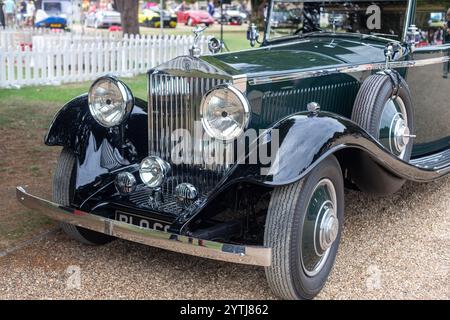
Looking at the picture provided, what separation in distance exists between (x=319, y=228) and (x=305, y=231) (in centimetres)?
15

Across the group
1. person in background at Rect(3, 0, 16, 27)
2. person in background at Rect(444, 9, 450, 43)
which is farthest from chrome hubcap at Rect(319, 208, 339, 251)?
person in background at Rect(3, 0, 16, 27)

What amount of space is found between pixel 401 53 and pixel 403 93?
1.94 ft

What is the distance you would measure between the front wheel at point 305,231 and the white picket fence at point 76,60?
8556 millimetres

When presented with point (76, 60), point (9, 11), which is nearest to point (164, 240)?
point (76, 60)

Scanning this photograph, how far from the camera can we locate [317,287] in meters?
3.32

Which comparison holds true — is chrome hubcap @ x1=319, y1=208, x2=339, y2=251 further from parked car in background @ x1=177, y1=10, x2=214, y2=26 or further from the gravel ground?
parked car in background @ x1=177, y1=10, x2=214, y2=26

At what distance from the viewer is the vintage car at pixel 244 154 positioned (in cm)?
307

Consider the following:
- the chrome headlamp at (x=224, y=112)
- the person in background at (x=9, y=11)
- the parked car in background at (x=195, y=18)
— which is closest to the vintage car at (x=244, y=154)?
the chrome headlamp at (x=224, y=112)

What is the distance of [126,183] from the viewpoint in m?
3.64

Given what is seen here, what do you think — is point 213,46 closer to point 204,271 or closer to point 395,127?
point 395,127

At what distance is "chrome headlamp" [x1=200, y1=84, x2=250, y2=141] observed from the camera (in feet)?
10.5

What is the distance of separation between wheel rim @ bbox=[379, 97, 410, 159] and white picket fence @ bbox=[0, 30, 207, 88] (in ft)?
26.8
